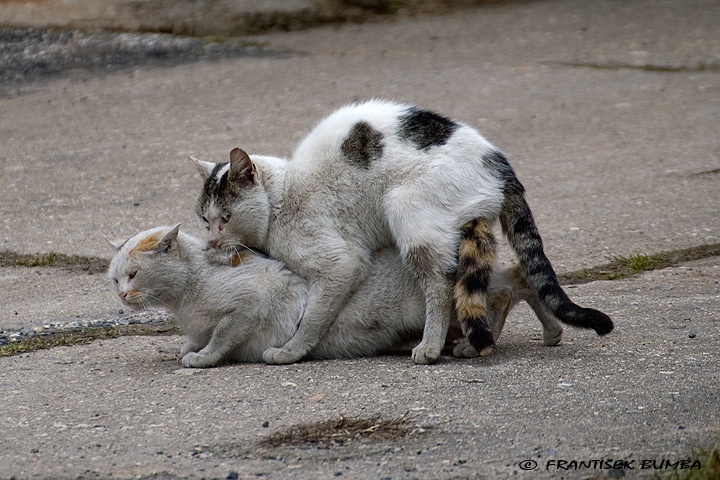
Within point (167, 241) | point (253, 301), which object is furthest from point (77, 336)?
point (253, 301)

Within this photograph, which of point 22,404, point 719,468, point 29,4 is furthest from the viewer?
point 29,4

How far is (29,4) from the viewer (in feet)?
35.0

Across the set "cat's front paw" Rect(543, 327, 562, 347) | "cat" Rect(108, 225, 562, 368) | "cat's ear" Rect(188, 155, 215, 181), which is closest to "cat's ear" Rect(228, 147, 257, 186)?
"cat's ear" Rect(188, 155, 215, 181)

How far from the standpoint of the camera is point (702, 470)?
338cm

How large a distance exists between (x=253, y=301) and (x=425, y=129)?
1.12 metres

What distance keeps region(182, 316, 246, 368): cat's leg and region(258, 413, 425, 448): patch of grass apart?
1002mm

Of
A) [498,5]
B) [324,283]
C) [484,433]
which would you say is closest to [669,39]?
[498,5]

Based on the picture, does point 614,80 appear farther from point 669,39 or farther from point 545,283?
point 545,283

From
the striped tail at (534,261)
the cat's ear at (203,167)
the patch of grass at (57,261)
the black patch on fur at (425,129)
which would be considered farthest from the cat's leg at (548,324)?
Result: the patch of grass at (57,261)

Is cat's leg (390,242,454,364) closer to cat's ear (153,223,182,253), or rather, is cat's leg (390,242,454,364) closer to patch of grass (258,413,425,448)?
patch of grass (258,413,425,448)

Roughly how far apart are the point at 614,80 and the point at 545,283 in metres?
5.45

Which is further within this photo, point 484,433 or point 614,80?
point 614,80

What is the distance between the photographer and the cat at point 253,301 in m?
4.90

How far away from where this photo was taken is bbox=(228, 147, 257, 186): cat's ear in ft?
16.9
